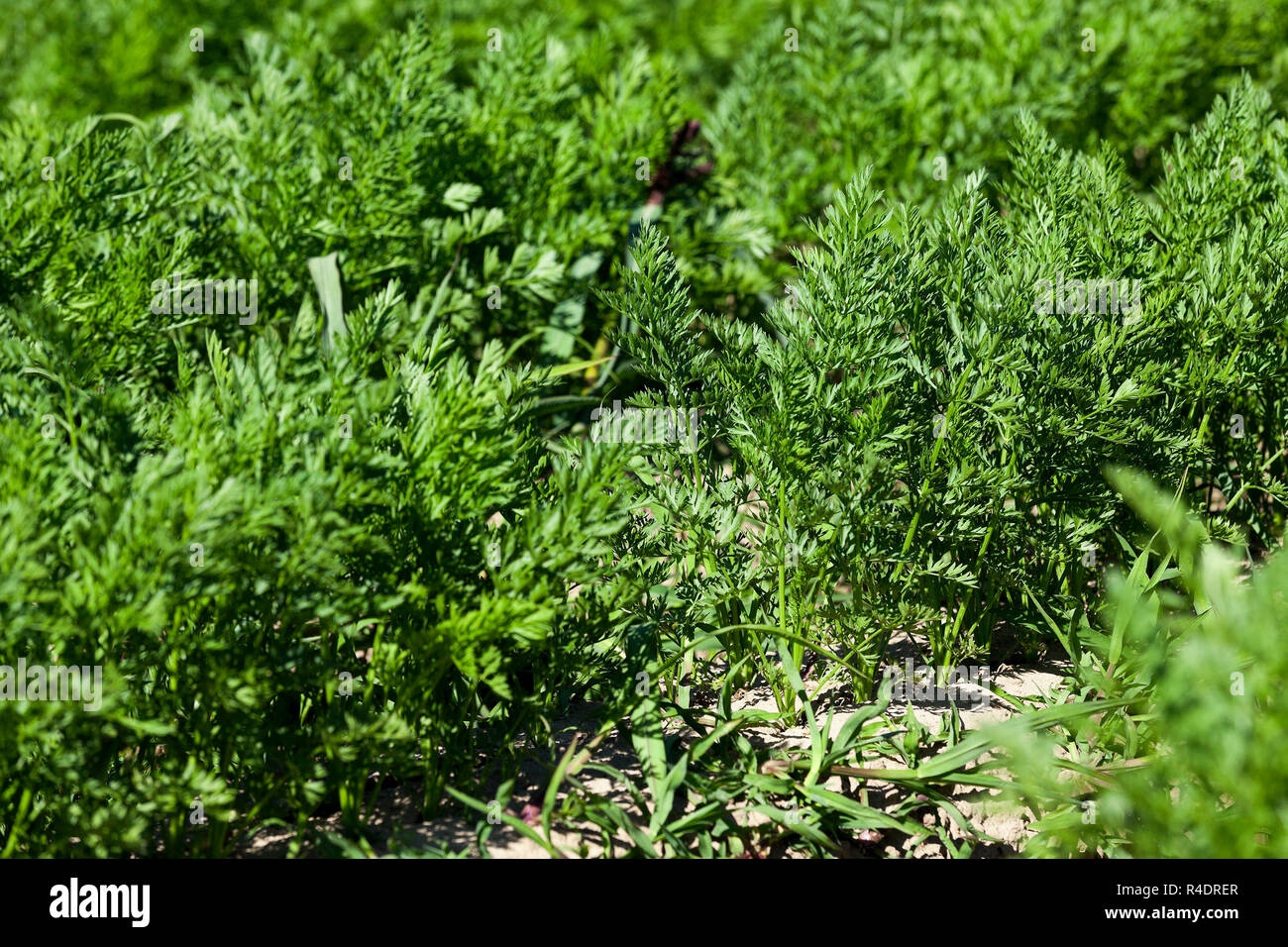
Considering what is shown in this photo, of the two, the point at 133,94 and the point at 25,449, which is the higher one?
the point at 133,94

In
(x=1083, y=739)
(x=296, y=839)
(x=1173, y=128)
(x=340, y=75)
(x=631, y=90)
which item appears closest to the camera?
(x=296, y=839)

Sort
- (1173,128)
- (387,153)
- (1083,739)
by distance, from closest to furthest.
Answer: (1083,739) < (387,153) < (1173,128)

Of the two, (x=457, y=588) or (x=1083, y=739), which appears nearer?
(x=457, y=588)

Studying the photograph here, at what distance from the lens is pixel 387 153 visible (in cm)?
314

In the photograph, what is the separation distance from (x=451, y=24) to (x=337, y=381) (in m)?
3.43

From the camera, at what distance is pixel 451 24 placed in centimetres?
491

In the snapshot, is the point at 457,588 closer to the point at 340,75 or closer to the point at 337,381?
the point at 337,381

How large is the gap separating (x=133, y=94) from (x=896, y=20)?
327 centimetres

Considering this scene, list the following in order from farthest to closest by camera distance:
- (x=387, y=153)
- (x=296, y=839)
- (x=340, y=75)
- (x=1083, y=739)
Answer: (x=340, y=75)
(x=387, y=153)
(x=1083, y=739)
(x=296, y=839)

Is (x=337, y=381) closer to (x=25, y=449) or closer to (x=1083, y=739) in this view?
(x=25, y=449)

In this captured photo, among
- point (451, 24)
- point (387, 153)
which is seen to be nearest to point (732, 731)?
point (387, 153)
